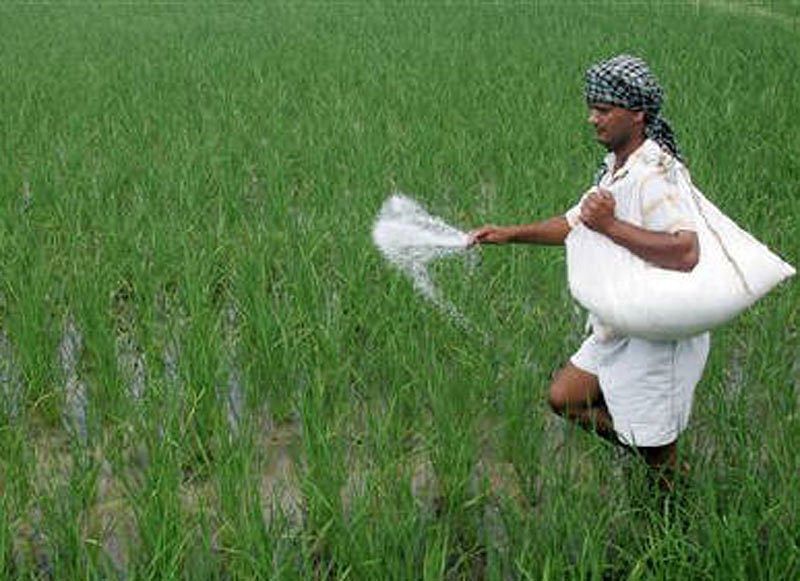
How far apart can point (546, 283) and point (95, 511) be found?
173cm

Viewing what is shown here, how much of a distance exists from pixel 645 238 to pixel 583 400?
0.47 m

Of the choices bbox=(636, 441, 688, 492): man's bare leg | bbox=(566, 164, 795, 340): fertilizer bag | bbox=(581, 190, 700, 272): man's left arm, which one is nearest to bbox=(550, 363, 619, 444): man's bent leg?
bbox=(636, 441, 688, 492): man's bare leg

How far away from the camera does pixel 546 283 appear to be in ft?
11.0

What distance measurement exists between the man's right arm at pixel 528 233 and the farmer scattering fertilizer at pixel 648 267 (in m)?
0.10

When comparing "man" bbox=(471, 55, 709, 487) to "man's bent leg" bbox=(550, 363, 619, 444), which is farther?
"man's bent leg" bbox=(550, 363, 619, 444)

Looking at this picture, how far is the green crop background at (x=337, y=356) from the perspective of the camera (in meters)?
1.89

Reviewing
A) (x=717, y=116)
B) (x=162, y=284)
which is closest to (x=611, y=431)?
(x=162, y=284)

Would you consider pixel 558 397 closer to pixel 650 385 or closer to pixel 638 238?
pixel 650 385

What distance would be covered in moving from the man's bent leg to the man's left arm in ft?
1.20

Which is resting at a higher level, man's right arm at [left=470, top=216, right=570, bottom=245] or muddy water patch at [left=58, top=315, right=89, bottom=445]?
man's right arm at [left=470, top=216, right=570, bottom=245]

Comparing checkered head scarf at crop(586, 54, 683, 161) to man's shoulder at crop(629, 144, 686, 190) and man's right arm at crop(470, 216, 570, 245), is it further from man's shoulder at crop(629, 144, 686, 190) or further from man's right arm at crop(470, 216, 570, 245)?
man's right arm at crop(470, 216, 570, 245)

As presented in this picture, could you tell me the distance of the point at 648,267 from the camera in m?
1.85

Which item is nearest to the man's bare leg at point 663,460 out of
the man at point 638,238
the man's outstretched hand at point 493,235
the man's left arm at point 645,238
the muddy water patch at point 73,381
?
the man at point 638,238

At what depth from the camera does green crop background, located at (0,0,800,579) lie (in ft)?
6.20
